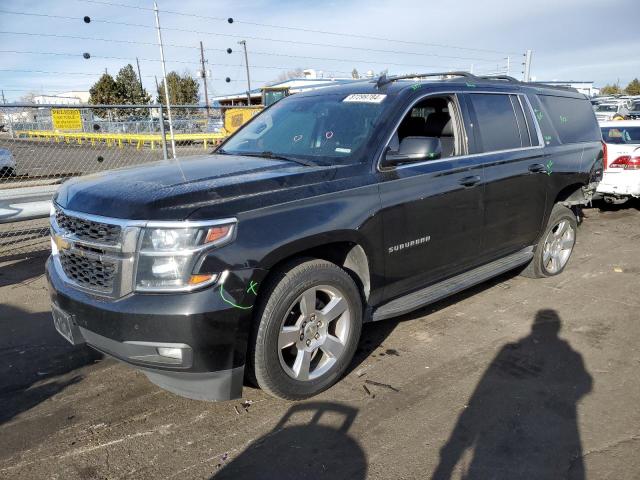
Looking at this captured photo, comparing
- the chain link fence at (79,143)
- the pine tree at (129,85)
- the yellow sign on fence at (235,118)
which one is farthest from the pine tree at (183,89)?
the yellow sign on fence at (235,118)

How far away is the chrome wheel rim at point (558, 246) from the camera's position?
5.59 metres

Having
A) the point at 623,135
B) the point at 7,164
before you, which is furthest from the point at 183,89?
the point at 623,135

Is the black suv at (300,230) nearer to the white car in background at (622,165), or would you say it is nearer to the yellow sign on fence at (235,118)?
the white car in background at (622,165)

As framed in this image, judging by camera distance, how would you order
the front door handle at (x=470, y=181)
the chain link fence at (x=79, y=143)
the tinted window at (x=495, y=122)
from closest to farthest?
1. the front door handle at (x=470, y=181)
2. the tinted window at (x=495, y=122)
3. the chain link fence at (x=79, y=143)

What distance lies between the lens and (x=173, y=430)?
3.02 metres

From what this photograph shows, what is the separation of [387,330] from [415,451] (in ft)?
5.43

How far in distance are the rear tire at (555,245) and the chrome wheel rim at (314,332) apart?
2.94 meters

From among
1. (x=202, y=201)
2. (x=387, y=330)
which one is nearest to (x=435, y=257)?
(x=387, y=330)

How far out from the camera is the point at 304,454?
2.79 metres

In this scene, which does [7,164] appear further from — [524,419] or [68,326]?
[524,419]

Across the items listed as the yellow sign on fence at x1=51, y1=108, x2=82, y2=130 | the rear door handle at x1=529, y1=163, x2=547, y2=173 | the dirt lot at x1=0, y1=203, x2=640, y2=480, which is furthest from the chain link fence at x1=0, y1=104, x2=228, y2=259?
the rear door handle at x1=529, y1=163, x2=547, y2=173

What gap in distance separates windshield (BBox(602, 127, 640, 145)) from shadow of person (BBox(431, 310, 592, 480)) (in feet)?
22.2

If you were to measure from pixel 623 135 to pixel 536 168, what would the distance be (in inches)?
229

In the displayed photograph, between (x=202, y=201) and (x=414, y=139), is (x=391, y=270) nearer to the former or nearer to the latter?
(x=414, y=139)
